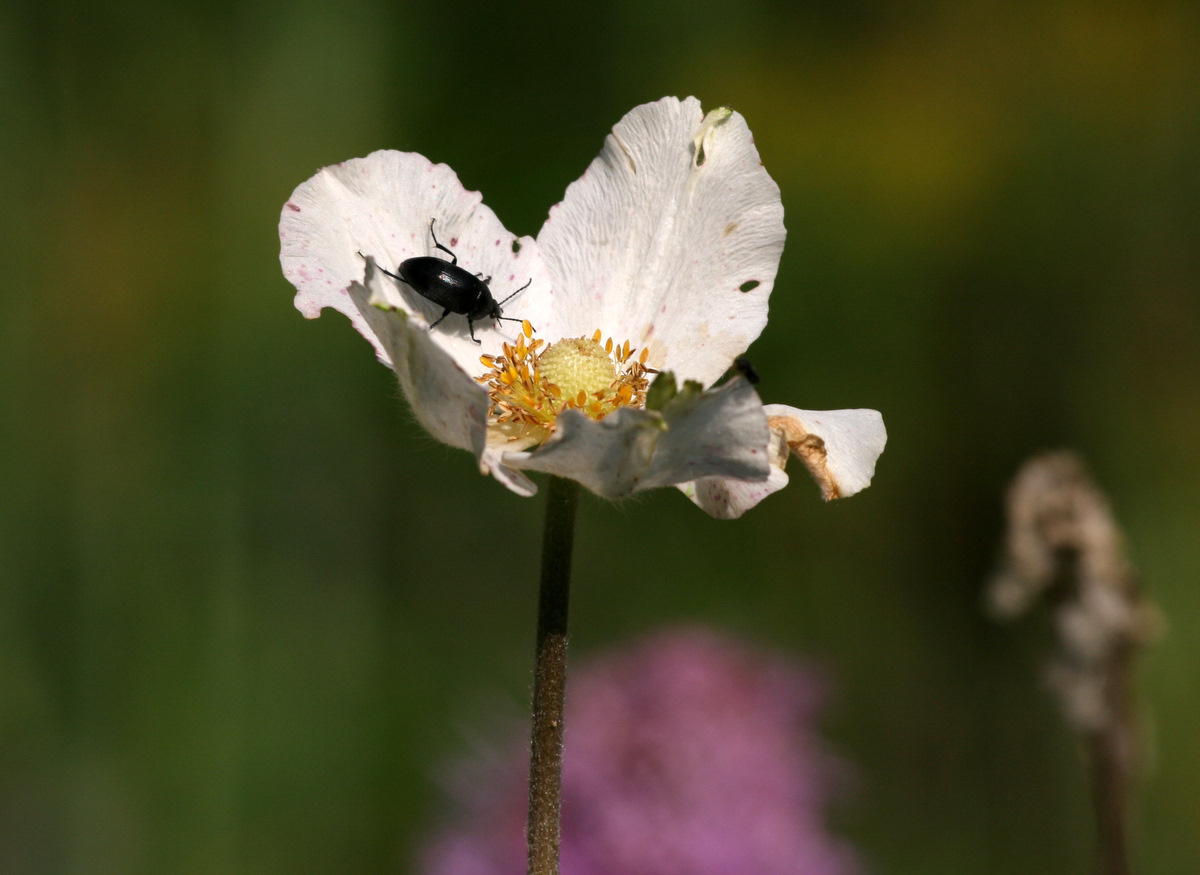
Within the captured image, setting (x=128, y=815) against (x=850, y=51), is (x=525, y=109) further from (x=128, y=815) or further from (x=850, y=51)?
(x=128, y=815)

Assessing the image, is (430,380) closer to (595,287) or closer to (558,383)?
(558,383)

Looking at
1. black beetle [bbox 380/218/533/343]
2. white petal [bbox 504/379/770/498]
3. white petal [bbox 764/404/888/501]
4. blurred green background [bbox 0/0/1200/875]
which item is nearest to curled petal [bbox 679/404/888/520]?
white petal [bbox 764/404/888/501]

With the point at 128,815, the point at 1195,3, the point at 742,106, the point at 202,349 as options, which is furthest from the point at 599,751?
the point at 1195,3

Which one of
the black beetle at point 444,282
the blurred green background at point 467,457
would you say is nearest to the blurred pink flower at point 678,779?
the blurred green background at point 467,457

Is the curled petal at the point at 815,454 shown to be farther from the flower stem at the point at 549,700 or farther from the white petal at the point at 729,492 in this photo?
the flower stem at the point at 549,700

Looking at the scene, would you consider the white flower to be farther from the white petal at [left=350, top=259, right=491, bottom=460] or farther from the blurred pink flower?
the blurred pink flower
